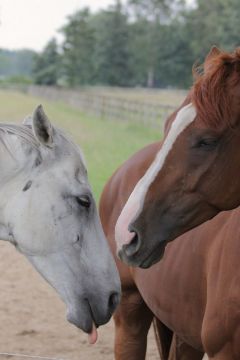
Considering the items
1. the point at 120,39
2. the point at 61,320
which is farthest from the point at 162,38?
the point at 61,320

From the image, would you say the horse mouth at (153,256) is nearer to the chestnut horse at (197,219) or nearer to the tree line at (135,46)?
the chestnut horse at (197,219)

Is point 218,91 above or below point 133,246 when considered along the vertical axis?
above

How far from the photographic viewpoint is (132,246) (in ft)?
7.67

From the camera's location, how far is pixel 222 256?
278cm

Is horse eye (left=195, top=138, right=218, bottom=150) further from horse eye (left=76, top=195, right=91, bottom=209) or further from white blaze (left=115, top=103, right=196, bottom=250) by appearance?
horse eye (left=76, top=195, right=91, bottom=209)

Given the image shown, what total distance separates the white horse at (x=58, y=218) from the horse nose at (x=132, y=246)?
157 millimetres

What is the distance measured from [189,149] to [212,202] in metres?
0.21

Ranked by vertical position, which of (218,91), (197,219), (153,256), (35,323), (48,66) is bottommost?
(48,66)

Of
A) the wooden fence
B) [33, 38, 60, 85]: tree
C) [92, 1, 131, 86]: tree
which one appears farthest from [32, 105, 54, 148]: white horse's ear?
[92, 1, 131, 86]: tree

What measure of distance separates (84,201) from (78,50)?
61.4 m

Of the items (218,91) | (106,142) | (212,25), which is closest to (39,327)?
(218,91)

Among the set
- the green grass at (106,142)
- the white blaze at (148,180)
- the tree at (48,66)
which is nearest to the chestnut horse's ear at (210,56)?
the white blaze at (148,180)

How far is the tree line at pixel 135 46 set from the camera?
62.8m

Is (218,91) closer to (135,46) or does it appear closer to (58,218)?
(58,218)
